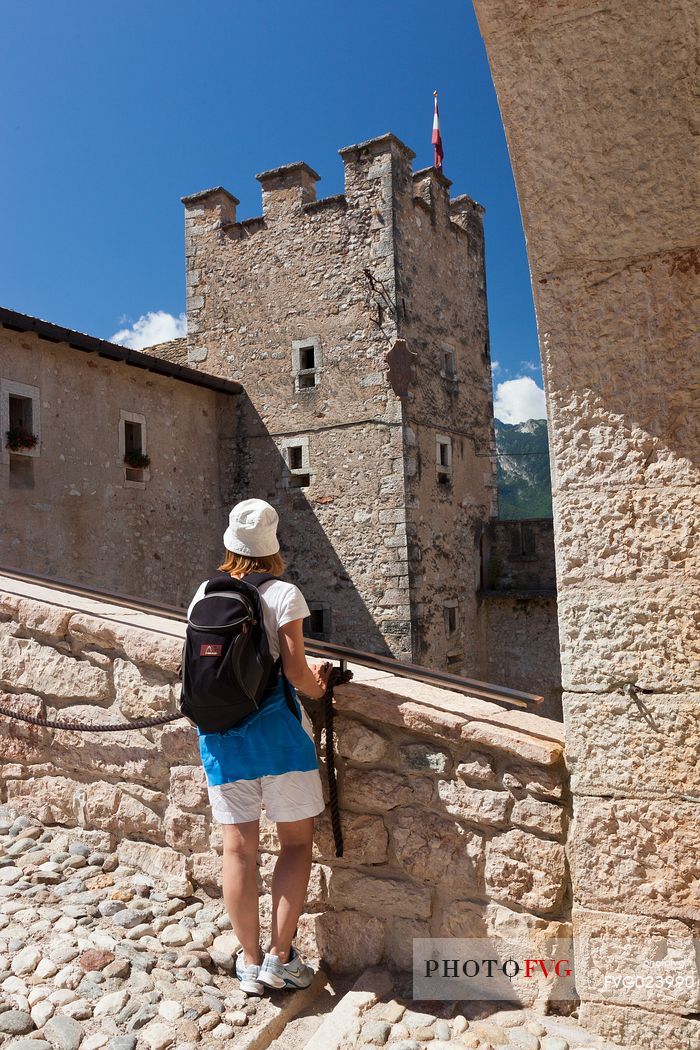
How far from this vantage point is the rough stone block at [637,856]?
81.6 inches

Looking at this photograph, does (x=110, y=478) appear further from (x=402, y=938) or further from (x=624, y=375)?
(x=624, y=375)

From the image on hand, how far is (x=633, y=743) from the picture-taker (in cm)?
213

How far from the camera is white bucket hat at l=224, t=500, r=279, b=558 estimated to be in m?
2.43

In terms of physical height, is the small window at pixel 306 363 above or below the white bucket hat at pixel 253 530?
above

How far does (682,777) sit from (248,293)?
1261 cm

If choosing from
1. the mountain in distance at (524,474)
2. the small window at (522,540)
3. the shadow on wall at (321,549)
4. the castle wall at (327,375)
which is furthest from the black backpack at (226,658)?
the mountain in distance at (524,474)

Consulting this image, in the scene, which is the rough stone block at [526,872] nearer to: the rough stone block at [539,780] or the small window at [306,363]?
the rough stone block at [539,780]

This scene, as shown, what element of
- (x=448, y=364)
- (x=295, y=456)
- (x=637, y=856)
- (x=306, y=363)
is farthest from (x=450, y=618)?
(x=637, y=856)

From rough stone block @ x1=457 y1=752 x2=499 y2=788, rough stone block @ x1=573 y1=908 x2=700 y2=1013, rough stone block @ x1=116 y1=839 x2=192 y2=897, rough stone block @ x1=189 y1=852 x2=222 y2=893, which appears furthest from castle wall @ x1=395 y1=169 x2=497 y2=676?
rough stone block @ x1=573 y1=908 x2=700 y2=1013

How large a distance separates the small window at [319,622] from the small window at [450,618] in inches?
77.8

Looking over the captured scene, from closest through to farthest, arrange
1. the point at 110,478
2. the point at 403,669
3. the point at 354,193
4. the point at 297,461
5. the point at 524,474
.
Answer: the point at 403,669 → the point at 110,478 → the point at 354,193 → the point at 297,461 → the point at 524,474

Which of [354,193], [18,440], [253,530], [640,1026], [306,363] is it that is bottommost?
[640,1026]

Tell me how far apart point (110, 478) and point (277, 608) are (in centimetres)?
916

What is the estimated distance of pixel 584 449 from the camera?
2.21m
